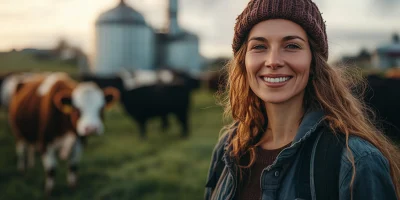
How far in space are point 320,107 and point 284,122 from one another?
19 centimetres

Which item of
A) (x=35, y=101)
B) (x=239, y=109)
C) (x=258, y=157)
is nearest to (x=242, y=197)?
(x=258, y=157)

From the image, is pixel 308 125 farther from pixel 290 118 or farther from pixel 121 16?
pixel 121 16

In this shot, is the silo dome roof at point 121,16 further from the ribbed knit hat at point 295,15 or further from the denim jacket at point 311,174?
the ribbed knit hat at point 295,15

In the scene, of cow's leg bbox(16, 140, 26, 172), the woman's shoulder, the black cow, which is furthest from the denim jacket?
the black cow

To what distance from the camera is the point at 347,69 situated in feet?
6.68

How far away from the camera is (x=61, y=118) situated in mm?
6113

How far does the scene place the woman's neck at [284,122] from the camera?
1864 mm

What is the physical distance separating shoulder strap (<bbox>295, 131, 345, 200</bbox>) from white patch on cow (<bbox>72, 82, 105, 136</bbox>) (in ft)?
15.6

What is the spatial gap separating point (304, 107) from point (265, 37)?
37 centimetres

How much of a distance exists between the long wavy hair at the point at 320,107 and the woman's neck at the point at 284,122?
0.18 ft

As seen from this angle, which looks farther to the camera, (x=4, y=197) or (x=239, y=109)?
(x=4, y=197)

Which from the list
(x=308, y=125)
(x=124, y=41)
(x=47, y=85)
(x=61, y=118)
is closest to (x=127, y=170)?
(x=61, y=118)

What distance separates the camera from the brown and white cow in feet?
19.6

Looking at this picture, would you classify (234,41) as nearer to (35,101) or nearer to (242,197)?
(242,197)
